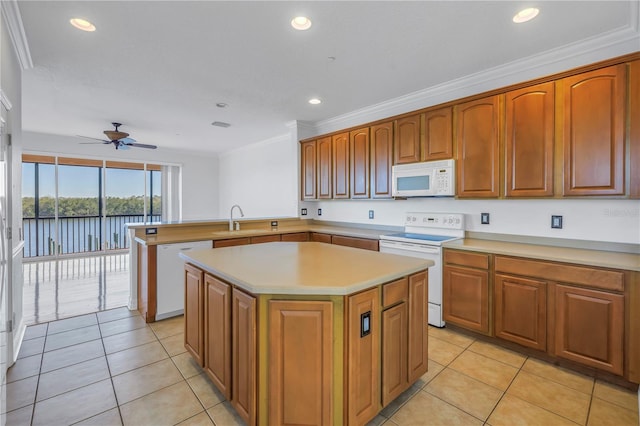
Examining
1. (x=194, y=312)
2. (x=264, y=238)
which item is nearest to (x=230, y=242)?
(x=264, y=238)

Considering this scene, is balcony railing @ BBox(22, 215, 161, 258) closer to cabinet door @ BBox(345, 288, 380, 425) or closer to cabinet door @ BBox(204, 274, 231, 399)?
cabinet door @ BBox(204, 274, 231, 399)

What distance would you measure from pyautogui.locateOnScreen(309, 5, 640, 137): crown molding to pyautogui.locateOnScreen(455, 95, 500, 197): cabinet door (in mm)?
385

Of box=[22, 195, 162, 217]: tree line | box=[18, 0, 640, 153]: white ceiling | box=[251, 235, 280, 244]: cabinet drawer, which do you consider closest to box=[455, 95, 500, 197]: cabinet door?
box=[18, 0, 640, 153]: white ceiling

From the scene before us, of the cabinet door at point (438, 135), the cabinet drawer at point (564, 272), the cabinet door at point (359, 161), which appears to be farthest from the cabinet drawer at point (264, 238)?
the cabinet drawer at point (564, 272)

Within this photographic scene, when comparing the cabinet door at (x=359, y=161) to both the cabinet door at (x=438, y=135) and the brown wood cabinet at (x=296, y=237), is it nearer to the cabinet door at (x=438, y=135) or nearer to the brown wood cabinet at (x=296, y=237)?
the cabinet door at (x=438, y=135)

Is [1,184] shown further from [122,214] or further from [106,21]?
[122,214]

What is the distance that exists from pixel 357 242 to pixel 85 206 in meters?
6.59

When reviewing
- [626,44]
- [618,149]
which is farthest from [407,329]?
[626,44]

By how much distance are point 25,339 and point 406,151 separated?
14.1ft

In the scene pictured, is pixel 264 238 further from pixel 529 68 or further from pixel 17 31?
pixel 529 68

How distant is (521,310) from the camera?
2.44 metres

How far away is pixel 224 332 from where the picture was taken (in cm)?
176

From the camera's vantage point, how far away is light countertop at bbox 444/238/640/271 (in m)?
2.05

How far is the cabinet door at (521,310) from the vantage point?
2332 millimetres
